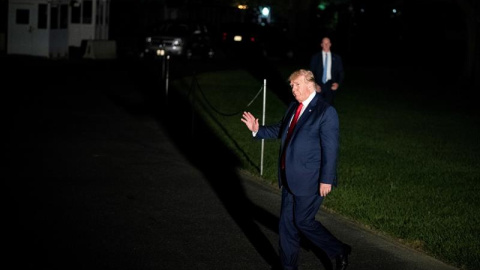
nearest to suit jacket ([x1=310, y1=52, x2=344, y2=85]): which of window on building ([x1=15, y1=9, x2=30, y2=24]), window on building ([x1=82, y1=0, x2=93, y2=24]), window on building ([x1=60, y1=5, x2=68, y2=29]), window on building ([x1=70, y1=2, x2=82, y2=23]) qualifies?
window on building ([x1=15, y1=9, x2=30, y2=24])

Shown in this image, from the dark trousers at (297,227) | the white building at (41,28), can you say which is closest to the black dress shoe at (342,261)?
the dark trousers at (297,227)

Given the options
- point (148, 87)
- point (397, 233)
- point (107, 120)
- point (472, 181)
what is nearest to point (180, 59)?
point (148, 87)

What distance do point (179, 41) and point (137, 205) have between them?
28.7 metres

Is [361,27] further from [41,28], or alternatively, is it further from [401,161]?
[401,161]

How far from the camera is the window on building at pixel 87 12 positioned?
38625mm

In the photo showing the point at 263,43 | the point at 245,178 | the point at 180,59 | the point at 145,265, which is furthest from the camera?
the point at 263,43

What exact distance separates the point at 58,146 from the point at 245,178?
354cm

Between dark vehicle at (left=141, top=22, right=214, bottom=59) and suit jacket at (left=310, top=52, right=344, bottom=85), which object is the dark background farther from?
suit jacket at (left=310, top=52, right=344, bottom=85)

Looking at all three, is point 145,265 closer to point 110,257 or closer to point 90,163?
point 110,257

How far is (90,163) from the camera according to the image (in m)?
12.1

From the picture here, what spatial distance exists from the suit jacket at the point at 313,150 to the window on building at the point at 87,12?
3336 centimetres

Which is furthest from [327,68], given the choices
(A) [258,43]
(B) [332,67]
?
(A) [258,43]

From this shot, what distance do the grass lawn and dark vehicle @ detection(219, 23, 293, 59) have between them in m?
16.6

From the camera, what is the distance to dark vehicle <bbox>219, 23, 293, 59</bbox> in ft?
138
